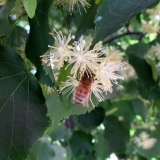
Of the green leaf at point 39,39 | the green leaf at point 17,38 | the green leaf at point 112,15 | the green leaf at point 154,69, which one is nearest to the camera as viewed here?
the green leaf at point 112,15

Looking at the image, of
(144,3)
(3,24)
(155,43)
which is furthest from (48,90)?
(155,43)

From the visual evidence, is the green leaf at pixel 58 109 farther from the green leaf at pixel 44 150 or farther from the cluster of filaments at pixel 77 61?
the green leaf at pixel 44 150

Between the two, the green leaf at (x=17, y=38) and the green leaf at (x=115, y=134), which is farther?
the green leaf at (x=115, y=134)

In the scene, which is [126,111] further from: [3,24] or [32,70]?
[3,24]

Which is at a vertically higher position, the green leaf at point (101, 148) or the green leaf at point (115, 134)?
the green leaf at point (115, 134)

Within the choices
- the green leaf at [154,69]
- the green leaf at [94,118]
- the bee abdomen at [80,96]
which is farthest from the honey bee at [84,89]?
the green leaf at [94,118]

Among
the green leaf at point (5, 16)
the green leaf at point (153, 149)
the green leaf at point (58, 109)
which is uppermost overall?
the green leaf at point (5, 16)

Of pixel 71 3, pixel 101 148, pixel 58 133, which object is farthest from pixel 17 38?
pixel 101 148
